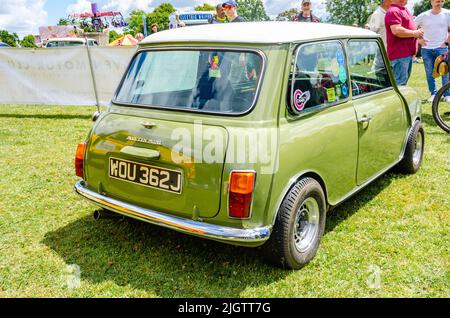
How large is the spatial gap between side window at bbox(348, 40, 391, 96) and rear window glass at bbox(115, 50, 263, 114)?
1.21 metres

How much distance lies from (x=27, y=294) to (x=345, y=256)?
233 centimetres

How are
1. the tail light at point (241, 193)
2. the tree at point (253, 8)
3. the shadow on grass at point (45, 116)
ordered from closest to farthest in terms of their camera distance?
the tail light at point (241, 193)
the shadow on grass at point (45, 116)
the tree at point (253, 8)

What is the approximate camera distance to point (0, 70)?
31.7ft

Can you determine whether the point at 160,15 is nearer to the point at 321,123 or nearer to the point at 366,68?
the point at 366,68

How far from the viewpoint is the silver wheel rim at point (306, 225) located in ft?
9.79

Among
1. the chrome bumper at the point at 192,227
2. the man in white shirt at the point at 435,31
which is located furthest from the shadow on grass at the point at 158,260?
the man in white shirt at the point at 435,31

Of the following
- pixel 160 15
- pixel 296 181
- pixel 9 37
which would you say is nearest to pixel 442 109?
pixel 296 181

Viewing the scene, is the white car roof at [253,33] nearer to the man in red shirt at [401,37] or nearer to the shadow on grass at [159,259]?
the shadow on grass at [159,259]

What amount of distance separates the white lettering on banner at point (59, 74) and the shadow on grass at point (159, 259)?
6.15 m

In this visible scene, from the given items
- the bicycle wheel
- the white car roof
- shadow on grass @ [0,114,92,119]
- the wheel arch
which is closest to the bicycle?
the bicycle wheel

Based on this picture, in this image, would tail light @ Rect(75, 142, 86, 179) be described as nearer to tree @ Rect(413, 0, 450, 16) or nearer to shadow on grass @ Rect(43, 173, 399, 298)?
shadow on grass @ Rect(43, 173, 399, 298)

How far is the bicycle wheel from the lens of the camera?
20.8 feet
